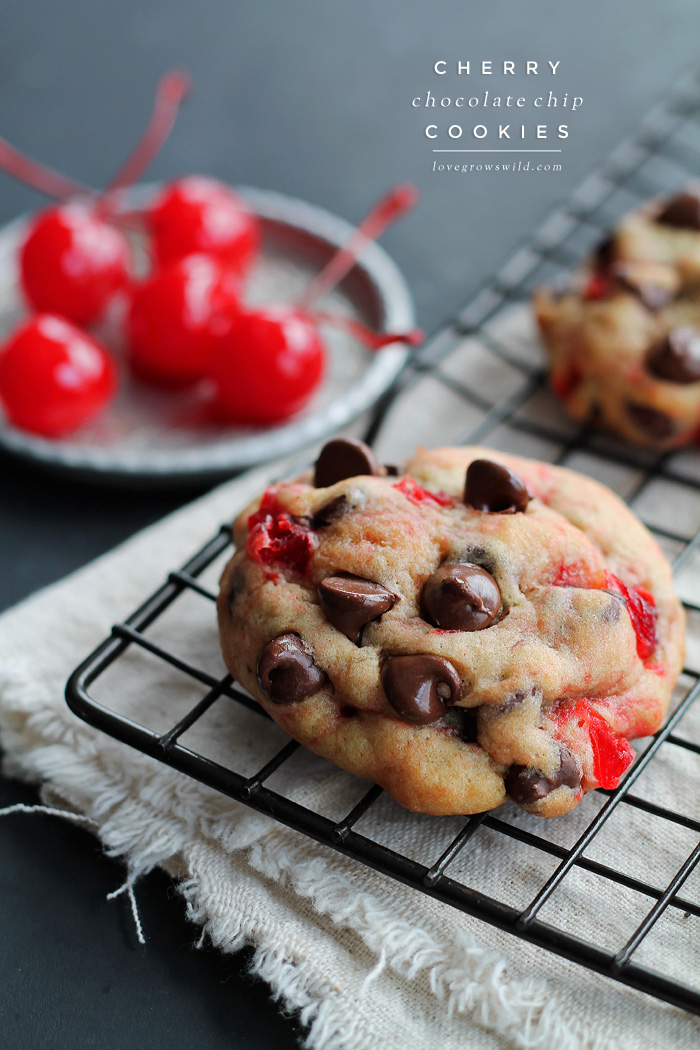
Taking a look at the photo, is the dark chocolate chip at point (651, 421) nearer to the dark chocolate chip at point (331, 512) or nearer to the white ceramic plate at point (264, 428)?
the white ceramic plate at point (264, 428)

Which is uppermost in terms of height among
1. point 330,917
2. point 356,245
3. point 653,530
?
point 356,245

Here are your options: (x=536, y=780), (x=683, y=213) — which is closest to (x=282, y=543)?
(x=536, y=780)

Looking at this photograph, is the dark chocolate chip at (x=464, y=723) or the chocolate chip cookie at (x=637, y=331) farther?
the chocolate chip cookie at (x=637, y=331)

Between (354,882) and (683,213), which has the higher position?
(683,213)

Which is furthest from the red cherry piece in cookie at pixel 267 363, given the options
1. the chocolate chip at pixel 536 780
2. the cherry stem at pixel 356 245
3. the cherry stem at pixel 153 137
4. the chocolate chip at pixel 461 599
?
the chocolate chip at pixel 536 780

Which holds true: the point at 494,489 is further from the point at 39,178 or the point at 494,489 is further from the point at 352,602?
the point at 39,178

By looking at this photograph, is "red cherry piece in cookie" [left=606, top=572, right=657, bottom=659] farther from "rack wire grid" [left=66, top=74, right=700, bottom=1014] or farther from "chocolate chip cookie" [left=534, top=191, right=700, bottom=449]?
"chocolate chip cookie" [left=534, top=191, right=700, bottom=449]
